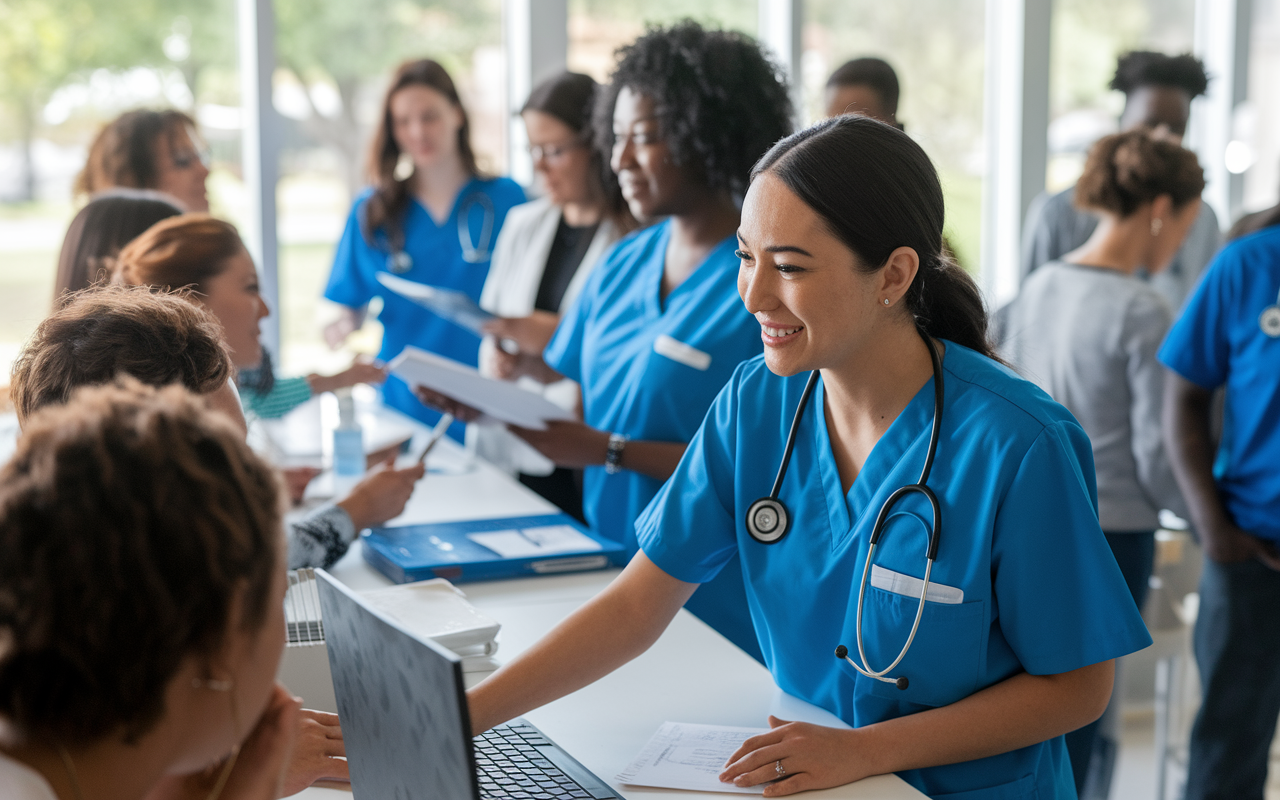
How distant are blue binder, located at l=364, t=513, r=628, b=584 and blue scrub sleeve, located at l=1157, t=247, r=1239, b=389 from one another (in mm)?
1231

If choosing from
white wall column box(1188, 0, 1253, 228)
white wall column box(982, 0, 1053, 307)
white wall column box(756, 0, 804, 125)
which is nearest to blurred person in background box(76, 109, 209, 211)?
white wall column box(756, 0, 804, 125)

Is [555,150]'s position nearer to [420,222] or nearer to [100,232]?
[420,222]

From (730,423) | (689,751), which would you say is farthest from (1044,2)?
(689,751)

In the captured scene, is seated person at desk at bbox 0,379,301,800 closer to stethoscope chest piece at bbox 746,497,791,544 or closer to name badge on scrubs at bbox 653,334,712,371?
stethoscope chest piece at bbox 746,497,791,544

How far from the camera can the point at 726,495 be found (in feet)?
4.58

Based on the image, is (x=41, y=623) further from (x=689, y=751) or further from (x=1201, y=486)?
(x=1201, y=486)

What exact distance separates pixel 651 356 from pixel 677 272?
0.63 ft

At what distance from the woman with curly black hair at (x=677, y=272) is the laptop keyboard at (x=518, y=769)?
2.12 feet

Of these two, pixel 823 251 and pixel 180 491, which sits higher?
pixel 823 251

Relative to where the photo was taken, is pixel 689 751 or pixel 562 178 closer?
pixel 689 751

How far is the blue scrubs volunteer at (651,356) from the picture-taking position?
6.05 feet

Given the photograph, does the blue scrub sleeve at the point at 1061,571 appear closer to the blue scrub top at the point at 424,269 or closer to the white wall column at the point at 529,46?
the blue scrub top at the point at 424,269

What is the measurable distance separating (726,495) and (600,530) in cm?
78

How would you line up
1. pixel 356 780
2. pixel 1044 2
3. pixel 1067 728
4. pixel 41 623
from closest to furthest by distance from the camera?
pixel 41 623
pixel 356 780
pixel 1067 728
pixel 1044 2
